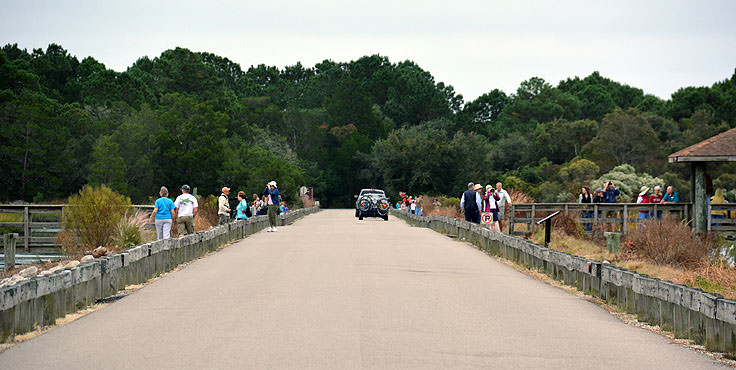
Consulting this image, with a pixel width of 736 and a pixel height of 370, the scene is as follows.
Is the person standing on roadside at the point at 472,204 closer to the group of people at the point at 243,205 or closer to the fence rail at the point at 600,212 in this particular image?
the fence rail at the point at 600,212

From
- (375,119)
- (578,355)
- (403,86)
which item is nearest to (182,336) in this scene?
(578,355)

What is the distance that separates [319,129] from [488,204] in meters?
96.7

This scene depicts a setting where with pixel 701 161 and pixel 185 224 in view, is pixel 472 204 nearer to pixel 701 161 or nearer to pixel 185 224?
pixel 701 161

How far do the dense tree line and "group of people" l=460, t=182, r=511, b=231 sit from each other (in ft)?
123

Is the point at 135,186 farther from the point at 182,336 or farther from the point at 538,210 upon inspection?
the point at 182,336

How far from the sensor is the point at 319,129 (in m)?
123

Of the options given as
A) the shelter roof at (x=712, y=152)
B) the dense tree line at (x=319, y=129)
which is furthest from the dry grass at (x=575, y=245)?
the dense tree line at (x=319, y=129)

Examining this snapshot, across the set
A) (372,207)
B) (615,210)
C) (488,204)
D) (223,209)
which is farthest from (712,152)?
(372,207)

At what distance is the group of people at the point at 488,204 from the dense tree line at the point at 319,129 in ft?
123

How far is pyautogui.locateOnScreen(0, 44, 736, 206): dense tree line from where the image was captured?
250 feet

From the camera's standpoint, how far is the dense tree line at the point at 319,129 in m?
76.2

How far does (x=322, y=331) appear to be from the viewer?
9977mm

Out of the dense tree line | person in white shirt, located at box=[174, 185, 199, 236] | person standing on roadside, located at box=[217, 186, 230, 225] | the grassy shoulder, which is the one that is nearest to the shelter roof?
the grassy shoulder

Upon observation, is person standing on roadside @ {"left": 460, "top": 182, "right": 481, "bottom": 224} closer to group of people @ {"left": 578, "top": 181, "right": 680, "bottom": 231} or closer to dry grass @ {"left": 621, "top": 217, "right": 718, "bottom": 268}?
group of people @ {"left": 578, "top": 181, "right": 680, "bottom": 231}
